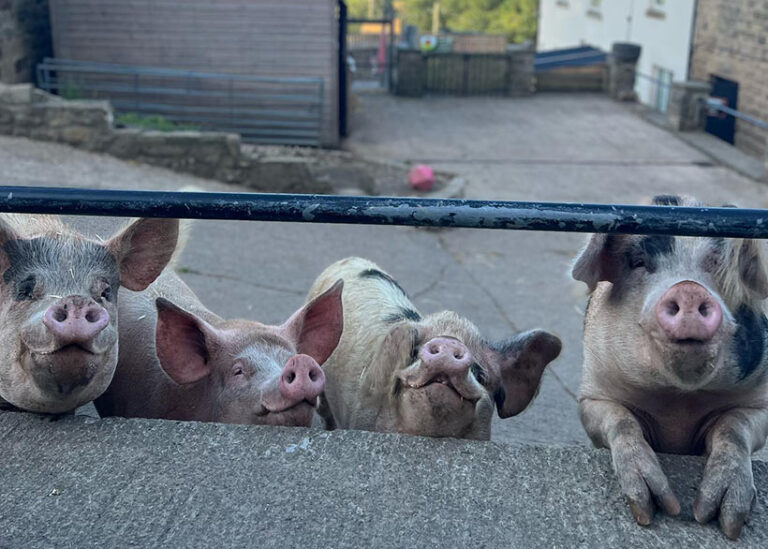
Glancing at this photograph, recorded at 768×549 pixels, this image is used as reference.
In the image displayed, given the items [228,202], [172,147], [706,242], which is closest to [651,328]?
[706,242]

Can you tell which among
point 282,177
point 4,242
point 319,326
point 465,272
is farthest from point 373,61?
point 4,242

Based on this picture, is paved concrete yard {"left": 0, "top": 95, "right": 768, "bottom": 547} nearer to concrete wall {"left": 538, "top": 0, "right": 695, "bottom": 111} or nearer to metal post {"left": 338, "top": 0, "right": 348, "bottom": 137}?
metal post {"left": 338, "top": 0, "right": 348, "bottom": 137}

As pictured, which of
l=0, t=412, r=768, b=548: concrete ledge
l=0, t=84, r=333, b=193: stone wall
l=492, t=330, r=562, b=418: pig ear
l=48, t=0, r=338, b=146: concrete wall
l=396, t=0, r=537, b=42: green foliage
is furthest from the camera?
l=396, t=0, r=537, b=42: green foliage

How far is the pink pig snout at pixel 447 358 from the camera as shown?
2.76 metres

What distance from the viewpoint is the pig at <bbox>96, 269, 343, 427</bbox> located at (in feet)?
9.57

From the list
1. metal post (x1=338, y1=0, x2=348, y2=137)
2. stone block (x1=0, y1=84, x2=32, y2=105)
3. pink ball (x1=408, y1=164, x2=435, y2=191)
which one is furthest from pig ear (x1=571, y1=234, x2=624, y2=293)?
metal post (x1=338, y1=0, x2=348, y2=137)

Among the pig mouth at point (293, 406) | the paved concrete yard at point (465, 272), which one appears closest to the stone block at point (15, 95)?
the paved concrete yard at point (465, 272)

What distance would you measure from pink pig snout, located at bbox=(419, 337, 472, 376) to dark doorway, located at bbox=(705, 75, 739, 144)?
15.3 m

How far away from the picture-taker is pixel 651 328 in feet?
8.31

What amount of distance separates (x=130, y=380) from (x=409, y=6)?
4883 centimetres

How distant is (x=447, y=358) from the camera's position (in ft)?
9.07

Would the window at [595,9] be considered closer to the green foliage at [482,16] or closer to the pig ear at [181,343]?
the green foliage at [482,16]

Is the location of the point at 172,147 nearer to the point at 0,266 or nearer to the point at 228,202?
the point at 0,266

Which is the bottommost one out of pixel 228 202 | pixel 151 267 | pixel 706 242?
pixel 151 267
